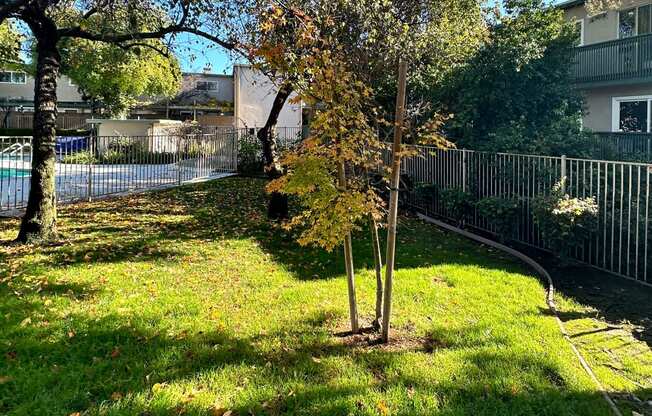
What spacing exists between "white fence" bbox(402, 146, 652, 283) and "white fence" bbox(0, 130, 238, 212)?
887 centimetres

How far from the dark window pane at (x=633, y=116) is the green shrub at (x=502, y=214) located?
12.3 m

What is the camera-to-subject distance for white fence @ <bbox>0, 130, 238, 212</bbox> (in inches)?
480

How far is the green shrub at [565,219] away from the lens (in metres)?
6.83

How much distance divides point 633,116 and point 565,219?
14.0 meters

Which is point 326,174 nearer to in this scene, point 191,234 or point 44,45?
point 191,234

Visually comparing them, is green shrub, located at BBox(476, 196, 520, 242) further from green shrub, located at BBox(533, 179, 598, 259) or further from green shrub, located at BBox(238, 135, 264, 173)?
green shrub, located at BBox(238, 135, 264, 173)

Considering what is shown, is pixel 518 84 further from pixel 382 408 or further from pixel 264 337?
pixel 382 408

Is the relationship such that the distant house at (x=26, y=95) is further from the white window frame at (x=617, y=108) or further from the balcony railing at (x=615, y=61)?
the white window frame at (x=617, y=108)

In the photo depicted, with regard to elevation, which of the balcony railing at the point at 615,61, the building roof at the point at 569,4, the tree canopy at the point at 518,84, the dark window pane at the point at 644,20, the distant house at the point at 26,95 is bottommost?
the tree canopy at the point at 518,84

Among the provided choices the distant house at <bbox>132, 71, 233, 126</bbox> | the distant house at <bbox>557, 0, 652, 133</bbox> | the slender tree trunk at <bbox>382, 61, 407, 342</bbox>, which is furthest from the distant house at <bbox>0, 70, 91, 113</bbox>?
the slender tree trunk at <bbox>382, 61, 407, 342</bbox>

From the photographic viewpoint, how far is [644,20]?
58.5 feet

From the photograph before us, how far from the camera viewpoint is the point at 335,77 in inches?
164

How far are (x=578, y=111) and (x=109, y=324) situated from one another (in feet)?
39.8

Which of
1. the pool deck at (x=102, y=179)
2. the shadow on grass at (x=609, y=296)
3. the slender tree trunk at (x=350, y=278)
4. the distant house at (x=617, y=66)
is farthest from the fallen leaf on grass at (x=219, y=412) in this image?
the distant house at (x=617, y=66)
